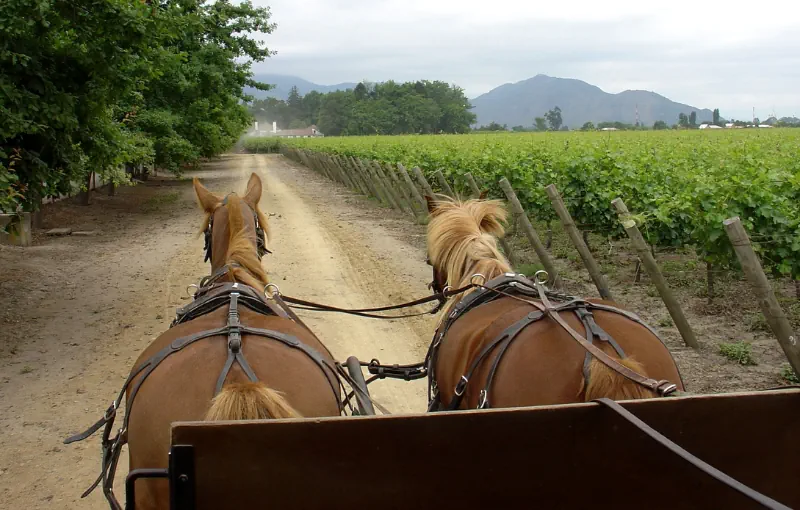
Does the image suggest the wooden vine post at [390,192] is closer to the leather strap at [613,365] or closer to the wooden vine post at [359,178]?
the wooden vine post at [359,178]

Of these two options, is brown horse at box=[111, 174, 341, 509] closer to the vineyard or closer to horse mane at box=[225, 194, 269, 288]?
horse mane at box=[225, 194, 269, 288]

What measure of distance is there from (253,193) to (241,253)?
95cm

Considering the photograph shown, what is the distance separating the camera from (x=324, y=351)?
→ 3.44 meters

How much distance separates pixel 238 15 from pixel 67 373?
2129 centimetres

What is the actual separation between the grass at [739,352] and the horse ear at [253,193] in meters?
4.68

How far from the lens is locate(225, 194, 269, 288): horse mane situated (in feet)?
12.6

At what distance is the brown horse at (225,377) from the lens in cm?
252

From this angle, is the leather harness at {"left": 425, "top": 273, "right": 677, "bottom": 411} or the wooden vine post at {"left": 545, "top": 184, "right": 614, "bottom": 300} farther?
the wooden vine post at {"left": 545, "top": 184, "right": 614, "bottom": 300}

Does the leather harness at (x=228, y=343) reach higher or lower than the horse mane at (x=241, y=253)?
lower

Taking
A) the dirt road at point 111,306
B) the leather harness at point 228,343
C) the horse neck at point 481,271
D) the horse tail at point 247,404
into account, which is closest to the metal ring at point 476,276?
the horse neck at point 481,271

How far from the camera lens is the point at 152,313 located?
902 centimetres

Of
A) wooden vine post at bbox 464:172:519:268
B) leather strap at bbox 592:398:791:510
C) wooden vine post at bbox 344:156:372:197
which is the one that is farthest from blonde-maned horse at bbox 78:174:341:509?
wooden vine post at bbox 344:156:372:197

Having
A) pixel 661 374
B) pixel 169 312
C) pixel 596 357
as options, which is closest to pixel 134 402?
pixel 596 357

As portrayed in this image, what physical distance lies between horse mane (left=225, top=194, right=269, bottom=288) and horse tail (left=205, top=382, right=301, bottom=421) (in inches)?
54.4
